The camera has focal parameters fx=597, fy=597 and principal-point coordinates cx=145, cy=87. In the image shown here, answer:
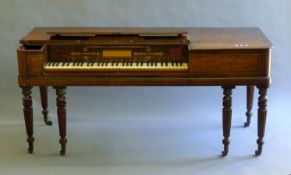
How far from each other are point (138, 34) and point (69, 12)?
94 cm

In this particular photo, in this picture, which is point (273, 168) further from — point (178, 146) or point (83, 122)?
point (83, 122)

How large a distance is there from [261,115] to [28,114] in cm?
→ 143

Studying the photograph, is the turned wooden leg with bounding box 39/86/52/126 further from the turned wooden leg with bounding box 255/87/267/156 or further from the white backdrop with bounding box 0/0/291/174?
the turned wooden leg with bounding box 255/87/267/156

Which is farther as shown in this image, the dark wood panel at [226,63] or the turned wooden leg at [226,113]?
the turned wooden leg at [226,113]

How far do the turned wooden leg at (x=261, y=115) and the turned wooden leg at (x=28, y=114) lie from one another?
4.56 feet

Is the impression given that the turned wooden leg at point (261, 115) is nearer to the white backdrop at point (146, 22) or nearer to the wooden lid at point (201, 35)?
the wooden lid at point (201, 35)

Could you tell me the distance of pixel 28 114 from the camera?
3.67m

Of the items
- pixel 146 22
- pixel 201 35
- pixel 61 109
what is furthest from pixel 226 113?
pixel 146 22

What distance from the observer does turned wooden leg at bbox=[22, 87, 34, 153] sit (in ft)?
11.8

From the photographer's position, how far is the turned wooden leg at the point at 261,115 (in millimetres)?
3582

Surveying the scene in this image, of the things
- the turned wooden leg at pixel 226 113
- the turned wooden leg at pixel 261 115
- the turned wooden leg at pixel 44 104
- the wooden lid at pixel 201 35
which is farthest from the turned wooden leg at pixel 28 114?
the turned wooden leg at pixel 261 115

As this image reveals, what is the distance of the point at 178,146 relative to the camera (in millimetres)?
3902

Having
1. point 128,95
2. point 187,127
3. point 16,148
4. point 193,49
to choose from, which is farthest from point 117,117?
point 193,49

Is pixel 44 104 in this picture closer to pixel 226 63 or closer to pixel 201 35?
pixel 201 35
